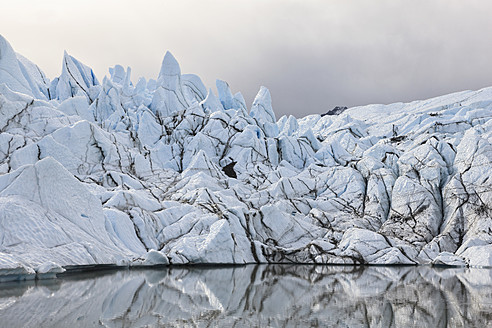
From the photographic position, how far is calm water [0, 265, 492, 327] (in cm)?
708

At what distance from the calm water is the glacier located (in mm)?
3061

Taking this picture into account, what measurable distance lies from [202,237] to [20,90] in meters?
22.4

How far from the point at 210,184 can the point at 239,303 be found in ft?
64.5

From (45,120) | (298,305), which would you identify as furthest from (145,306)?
(45,120)

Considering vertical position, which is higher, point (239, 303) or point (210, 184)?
point (210, 184)

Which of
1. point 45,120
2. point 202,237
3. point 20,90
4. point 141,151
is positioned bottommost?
point 202,237

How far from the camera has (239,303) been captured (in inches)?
355

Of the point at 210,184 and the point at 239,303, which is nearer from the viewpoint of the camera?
the point at 239,303

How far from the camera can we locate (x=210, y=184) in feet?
93.5

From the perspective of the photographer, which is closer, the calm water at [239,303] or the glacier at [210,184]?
the calm water at [239,303]

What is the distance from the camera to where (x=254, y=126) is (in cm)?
3825

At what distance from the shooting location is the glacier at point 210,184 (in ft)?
53.0

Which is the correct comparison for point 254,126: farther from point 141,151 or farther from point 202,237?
point 202,237

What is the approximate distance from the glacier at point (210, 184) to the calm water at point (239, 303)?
3.06m
